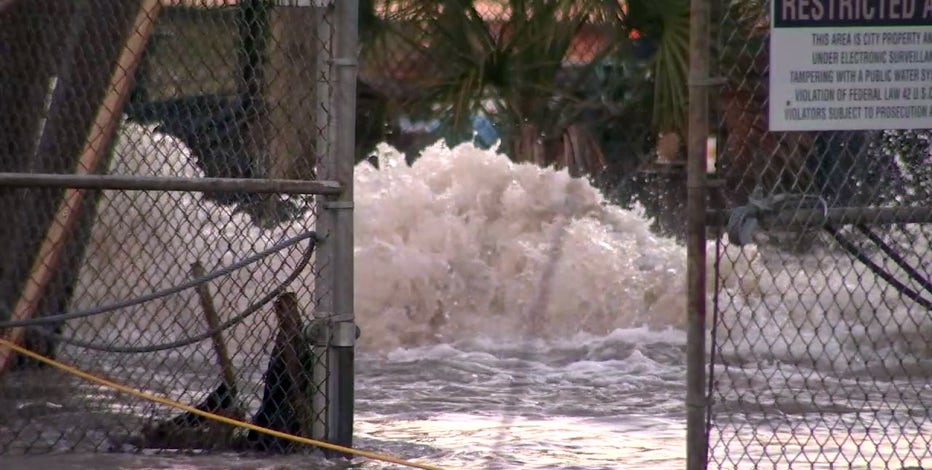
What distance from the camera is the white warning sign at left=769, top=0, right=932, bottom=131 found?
A: 4445 millimetres

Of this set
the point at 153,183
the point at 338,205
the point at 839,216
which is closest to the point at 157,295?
the point at 153,183

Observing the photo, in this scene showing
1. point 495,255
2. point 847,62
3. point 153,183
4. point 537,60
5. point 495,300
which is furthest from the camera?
point 495,255

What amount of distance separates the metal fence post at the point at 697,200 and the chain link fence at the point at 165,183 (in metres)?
1.66

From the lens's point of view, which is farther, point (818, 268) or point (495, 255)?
point (495, 255)

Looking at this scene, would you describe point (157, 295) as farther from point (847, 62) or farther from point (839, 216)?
point (847, 62)

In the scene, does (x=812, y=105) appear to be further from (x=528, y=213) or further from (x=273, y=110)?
(x=528, y=213)

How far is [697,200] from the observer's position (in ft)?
14.9

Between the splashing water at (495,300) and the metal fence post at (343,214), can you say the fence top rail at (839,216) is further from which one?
the splashing water at (495,300)

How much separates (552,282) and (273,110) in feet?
18.1

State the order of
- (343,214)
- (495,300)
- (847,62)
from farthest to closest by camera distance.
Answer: (495,300)
(343,214)
(847,62)

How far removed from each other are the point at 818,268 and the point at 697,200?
109 inches

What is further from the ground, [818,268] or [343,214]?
[343,214]

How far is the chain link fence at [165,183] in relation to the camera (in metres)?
5.82

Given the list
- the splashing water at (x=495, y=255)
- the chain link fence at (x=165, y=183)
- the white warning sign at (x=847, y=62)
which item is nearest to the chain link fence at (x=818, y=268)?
the white warning sign at (x=847, y=62)
